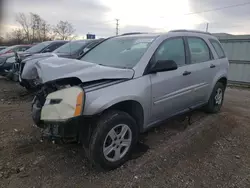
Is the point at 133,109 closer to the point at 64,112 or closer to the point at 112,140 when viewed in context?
the point at 112,140

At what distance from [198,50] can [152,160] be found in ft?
7.65

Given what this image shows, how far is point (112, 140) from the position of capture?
2.79m

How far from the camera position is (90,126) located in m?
2.63

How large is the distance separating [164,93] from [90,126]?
1.28 m

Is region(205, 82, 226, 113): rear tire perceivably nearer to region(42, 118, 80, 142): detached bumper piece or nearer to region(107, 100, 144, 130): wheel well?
region(107, 100, 144, 130): wheel well

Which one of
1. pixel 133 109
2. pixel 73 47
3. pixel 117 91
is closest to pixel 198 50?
pixel 133 109

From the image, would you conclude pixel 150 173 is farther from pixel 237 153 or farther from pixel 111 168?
pixel 237 153

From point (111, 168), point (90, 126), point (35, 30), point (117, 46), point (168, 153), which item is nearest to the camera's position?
point (90, 126)

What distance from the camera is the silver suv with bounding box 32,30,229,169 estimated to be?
2496mm

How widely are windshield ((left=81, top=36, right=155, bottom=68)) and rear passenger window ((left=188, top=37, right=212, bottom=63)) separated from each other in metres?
0.97

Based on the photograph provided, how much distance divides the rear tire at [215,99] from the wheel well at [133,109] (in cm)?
234

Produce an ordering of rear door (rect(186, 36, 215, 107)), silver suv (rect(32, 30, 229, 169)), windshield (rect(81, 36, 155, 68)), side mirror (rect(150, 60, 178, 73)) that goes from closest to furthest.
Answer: silver suv (rect(32, 30, 229, 169)), side mirror (rect(150, 60, 178, 73)), windshield (rect(81, 36, 155, 68)), rear door (rect(186, 36, 215, 107))

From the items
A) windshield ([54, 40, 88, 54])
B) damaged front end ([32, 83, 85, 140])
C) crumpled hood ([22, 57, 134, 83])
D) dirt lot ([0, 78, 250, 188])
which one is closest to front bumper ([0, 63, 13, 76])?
windshield ([54, 40, 88, 54])

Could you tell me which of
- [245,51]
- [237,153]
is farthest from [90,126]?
[245,51]
